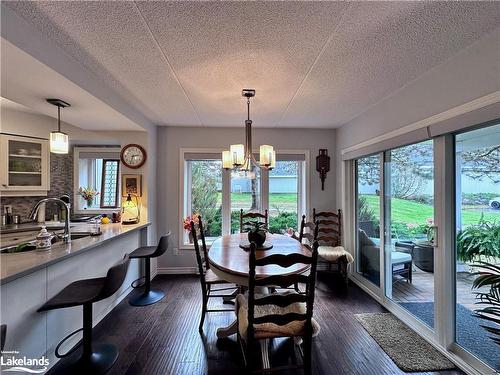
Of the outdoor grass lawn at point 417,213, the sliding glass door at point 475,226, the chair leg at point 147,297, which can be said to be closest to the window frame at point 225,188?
the chair leg at point 147,297

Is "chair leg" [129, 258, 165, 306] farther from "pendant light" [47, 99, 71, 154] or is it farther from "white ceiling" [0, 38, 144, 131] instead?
"white ceiling" [0, 38, 144, 131]

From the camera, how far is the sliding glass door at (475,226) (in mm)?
1771

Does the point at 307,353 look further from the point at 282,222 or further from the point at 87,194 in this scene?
the point at 87,194

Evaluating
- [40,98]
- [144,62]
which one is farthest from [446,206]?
[40,98]

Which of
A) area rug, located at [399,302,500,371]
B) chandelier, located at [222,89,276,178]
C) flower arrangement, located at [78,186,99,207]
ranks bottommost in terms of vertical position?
area rug, located at [399,302,500,371]

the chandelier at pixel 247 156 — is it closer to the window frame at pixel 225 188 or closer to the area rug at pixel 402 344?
the window frame at pixel 225 188

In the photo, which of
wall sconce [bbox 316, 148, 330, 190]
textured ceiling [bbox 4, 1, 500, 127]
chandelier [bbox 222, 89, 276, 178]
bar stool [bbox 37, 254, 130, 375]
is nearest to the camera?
textured ceiling [bbox 4, 1, 500, 127]

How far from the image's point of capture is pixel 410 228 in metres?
2.57

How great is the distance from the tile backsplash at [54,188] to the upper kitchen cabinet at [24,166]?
0.19m

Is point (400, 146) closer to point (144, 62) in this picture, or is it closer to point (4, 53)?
point (144, 62)

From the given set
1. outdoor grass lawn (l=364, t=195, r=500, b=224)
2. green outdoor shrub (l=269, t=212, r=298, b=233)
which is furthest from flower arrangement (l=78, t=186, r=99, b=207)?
outdoor grass lawn (l=364, t=195, r=500, b=224)

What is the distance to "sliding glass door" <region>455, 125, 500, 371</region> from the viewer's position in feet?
5.81

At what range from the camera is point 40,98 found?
87.7 inches

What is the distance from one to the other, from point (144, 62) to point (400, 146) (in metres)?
2.57
